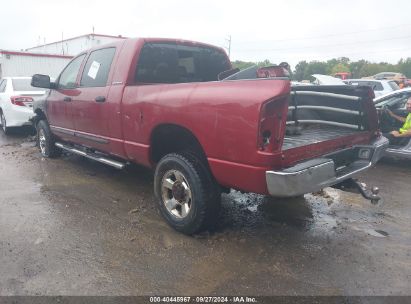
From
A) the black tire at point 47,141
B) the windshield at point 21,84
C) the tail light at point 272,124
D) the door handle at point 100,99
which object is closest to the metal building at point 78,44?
the windshield at point 21,84

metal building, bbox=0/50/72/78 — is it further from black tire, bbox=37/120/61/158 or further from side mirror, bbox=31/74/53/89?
side mirror, bbox=31/74/53/89

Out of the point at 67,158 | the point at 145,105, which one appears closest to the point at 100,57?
the point at 145,105

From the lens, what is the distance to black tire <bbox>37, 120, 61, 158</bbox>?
6395mm

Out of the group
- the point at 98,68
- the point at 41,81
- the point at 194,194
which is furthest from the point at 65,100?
the point at 194,194

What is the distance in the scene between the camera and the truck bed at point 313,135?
3.30 m

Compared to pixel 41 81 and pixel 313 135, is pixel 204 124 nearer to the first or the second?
pixel 313 135

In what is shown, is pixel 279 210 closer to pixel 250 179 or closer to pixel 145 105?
pixel 250 179

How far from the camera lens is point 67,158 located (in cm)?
689

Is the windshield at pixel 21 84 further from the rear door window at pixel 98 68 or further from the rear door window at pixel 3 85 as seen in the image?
the rear door window at pixel 98 68

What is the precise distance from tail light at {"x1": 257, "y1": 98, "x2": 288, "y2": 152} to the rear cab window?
1916 mm

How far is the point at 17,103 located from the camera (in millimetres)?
8586

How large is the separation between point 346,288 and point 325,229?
3.65 feet

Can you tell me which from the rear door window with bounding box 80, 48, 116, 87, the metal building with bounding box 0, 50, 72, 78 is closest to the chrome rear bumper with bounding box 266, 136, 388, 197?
the rear door window with bounding box 80, 48, 116, 87

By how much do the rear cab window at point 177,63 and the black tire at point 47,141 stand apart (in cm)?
299
